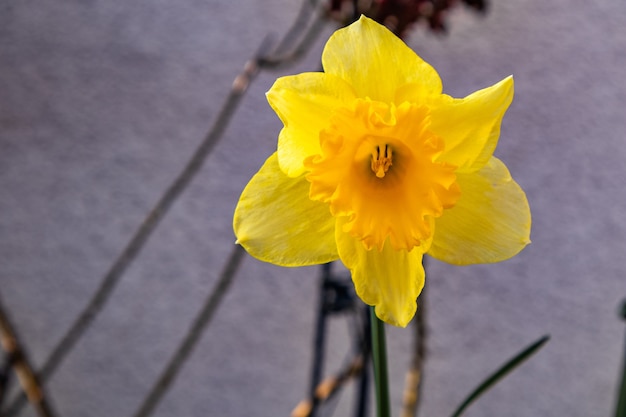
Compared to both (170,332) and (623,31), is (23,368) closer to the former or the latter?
(170,332)

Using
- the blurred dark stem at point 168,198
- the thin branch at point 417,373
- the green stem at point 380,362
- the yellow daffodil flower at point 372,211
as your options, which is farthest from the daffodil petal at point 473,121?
the blurred dark stem at point 168,198

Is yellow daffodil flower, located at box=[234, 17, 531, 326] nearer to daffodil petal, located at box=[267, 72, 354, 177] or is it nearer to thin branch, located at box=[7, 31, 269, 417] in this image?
daffodil petal, located at box=[267, 72, 354, 177]

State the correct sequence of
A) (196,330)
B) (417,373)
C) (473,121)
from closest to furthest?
(473,121), (417,373), (196,330)

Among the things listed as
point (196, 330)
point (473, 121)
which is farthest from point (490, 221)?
point (196, 330)

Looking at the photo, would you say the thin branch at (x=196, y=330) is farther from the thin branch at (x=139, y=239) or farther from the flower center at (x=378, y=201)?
the flower center at (x=378, y=201)

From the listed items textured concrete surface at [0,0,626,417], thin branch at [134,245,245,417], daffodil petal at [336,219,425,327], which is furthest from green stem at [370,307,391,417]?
textured concrete surface at [0,0,626,417]

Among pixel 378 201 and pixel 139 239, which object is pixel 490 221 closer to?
pixel 378 201
